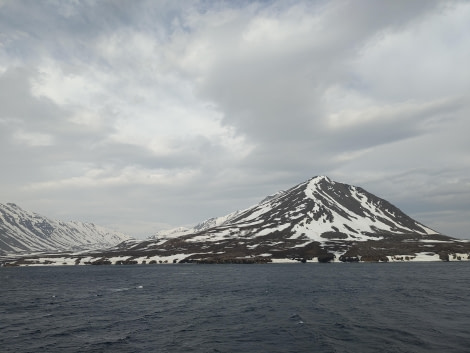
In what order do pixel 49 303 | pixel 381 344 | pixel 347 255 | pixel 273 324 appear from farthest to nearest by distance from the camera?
pixel 347 255 → pixel 49 303 → pixel 273 324 → pixel 381 344

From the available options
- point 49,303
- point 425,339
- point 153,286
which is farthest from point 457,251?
point 49,303

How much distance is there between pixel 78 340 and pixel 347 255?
16783cm

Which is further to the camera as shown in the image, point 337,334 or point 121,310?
point 121,310

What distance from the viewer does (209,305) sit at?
207 ft

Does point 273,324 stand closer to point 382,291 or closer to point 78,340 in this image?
point 78,340

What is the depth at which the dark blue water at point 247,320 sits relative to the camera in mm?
38156

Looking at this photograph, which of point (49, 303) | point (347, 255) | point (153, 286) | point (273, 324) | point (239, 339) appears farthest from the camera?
point (347, 255)

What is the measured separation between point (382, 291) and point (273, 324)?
37134mm

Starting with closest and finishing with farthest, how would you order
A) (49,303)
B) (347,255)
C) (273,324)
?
(273,324), (49,303), (347,255)

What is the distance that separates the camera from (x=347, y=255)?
189 meters

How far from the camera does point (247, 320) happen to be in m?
50.2

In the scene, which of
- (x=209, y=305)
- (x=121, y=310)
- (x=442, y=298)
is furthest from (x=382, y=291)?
(x=121, y=310)

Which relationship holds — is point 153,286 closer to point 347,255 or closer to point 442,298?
point 442,298

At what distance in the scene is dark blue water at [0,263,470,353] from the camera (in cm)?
3816
